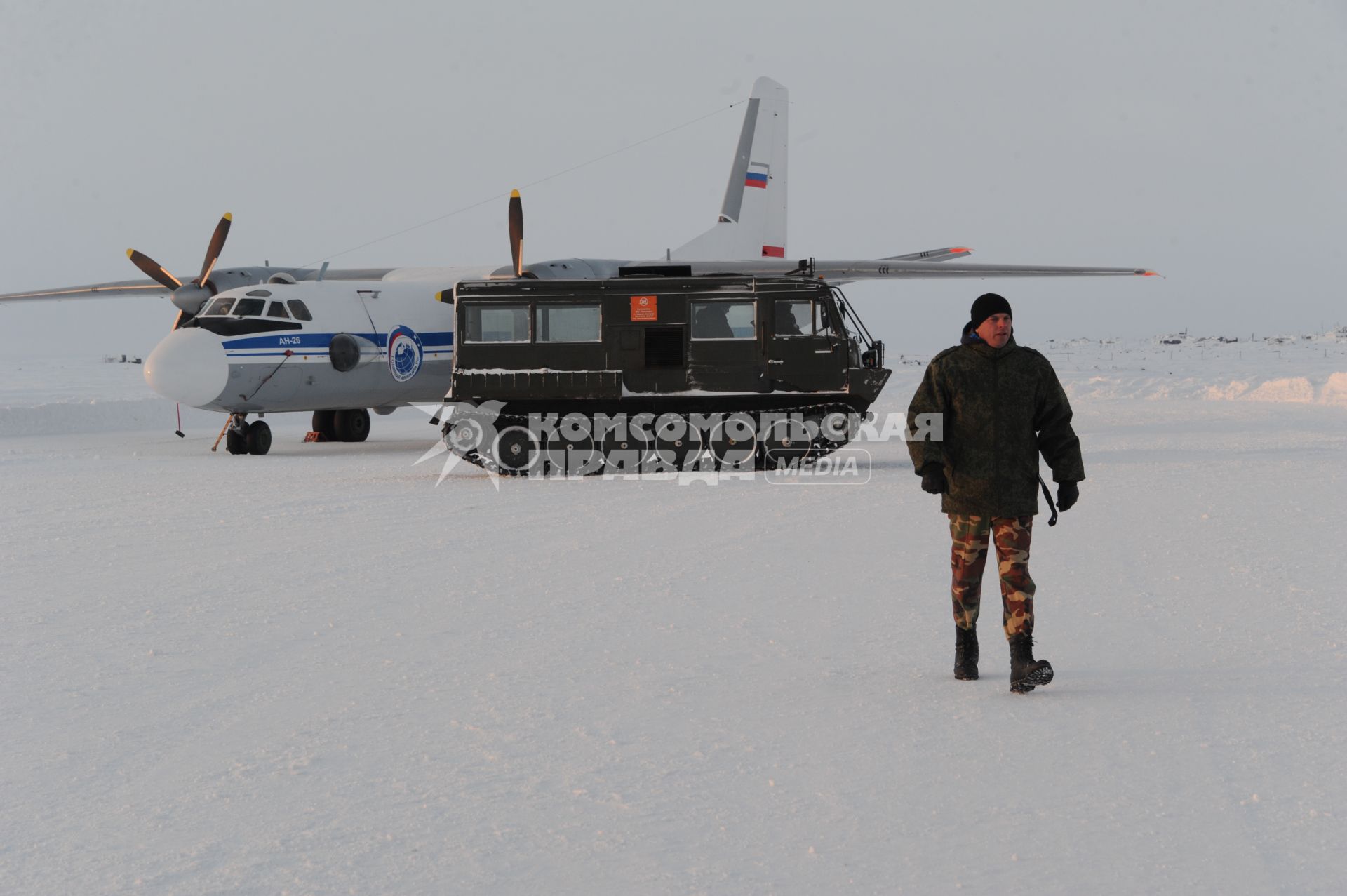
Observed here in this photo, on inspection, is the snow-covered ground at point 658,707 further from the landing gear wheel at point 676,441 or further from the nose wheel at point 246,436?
the nose wheel at point 246,436

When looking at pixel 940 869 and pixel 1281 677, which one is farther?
pixel 1281 677

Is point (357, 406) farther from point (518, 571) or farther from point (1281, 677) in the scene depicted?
point (1281, 677)

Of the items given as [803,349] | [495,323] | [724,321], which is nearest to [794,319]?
[803,349]

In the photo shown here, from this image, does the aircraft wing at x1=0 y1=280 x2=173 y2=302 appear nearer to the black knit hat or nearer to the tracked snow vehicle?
the tracked snow vehicle

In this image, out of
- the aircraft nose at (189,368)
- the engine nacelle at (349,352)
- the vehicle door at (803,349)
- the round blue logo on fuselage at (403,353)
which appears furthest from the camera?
the round blue logo on fuselage at (403,353)

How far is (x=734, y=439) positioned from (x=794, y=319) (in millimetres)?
1660

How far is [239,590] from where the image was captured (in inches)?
320

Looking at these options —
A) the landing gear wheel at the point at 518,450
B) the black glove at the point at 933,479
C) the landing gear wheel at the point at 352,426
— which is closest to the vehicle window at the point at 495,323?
the landing gear wheel at the point at 518,450

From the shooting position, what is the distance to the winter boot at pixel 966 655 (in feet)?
19.1

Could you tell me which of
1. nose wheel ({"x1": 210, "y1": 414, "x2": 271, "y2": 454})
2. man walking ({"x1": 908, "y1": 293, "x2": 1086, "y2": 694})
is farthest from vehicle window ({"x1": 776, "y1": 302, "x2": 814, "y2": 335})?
man walking ({"x1": 908, "y1": 293, "x2": 1086, "y2": 694})

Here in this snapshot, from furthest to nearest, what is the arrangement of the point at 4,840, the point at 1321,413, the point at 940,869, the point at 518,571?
the point at 1321,413
the point at 518,571
the point at 4,840
the point at 940,869

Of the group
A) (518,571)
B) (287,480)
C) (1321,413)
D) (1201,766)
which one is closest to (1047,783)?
(1201,766)

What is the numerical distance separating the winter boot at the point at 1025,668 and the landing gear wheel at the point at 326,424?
20.3m

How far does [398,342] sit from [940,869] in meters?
18.5
